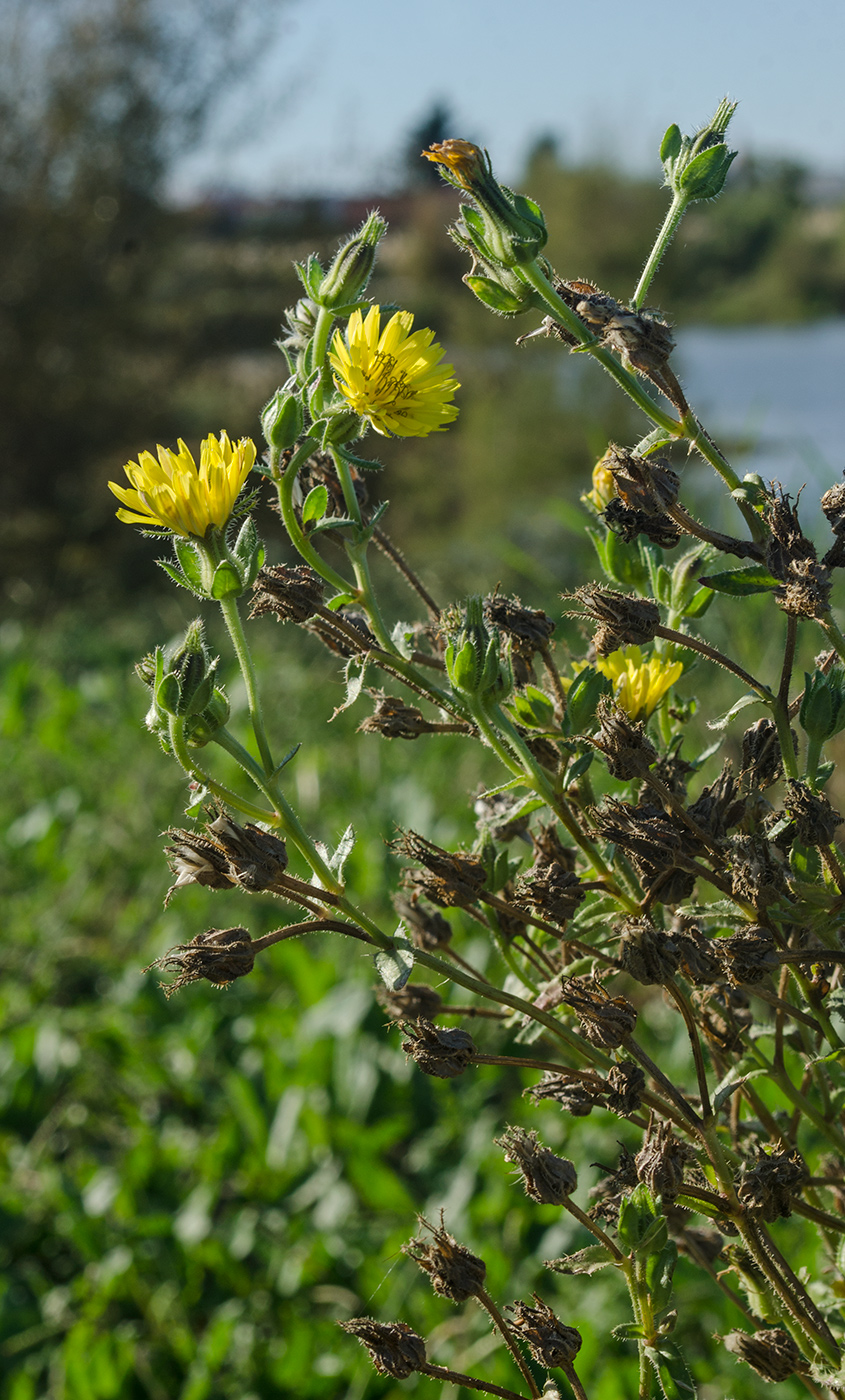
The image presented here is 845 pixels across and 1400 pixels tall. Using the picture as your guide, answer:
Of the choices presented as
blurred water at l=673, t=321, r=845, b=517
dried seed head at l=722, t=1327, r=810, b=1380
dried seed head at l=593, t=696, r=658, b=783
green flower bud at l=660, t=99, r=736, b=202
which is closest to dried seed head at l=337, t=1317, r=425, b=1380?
dried seed head at l=722, t=1327, r=810, b=1380

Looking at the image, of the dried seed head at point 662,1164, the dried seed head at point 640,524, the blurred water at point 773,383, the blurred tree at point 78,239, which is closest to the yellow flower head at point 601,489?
the dried seed head at point 640,524

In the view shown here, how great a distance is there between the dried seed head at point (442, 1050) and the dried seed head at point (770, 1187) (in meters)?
0.11

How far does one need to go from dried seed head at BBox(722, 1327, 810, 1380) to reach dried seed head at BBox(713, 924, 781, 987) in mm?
159

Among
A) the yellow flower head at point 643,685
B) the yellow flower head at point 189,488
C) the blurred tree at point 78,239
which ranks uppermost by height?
the blurred tree at point 78,239

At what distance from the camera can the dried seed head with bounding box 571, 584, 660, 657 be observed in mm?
427

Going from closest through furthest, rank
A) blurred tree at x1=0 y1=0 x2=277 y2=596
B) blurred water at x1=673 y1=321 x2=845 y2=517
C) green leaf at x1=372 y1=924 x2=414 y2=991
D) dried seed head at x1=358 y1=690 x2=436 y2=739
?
green leaf at x1=372 y1=924 x2=414 y2=991 → dried seed head at x1=358 y1=690 x2=436 y2=739 → blurred water at x1=673 y1=321 x2=845 y2=517 → blurred tree at x1=0 y1=0 x2=277 y2=596

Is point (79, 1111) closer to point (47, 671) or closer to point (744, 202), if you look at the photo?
point (47, 671)

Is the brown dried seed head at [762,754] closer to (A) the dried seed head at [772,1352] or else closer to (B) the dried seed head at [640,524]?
(B) the dried seed head at [640,524]

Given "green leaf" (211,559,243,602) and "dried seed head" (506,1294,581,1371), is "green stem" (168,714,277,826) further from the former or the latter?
"dried seed head" (506,1294,581,1371)

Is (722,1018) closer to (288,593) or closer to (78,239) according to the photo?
(288,593)

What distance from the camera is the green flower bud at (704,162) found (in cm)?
46

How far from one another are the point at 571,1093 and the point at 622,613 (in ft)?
0.60

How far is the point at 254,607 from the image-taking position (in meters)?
0.49

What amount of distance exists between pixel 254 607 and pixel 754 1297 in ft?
1.17
